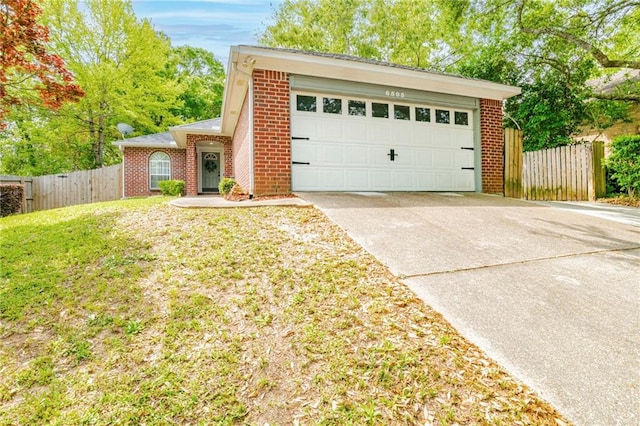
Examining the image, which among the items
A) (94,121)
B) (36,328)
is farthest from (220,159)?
(36,328)

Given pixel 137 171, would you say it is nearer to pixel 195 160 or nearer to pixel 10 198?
pixel 195 160

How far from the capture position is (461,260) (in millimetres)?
3434

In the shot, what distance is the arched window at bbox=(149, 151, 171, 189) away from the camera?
14.4 metres

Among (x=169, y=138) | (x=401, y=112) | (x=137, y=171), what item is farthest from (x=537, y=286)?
(x=169, y=138)

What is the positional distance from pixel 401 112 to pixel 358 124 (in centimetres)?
123

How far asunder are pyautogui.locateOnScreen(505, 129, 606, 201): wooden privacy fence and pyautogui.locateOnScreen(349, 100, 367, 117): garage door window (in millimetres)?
3907

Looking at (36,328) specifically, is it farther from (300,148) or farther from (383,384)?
(300,148)

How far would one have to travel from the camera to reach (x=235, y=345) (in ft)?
7.25

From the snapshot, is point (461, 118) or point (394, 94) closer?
point (394, 94)

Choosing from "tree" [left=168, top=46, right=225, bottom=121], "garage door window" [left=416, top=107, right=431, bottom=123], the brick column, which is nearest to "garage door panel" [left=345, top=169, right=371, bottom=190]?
"garage door window" [left=416, top=107, right=431, bottom=123]

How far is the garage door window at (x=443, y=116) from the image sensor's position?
8.05m

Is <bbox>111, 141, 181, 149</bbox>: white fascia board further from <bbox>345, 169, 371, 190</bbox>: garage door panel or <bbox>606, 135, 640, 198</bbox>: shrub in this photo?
<bbox>606, 135, 640, 198</bbox>: shrub

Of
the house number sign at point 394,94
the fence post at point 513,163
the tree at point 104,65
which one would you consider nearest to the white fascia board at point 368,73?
the house number sign at point 394,94

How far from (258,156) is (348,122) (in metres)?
2.22
